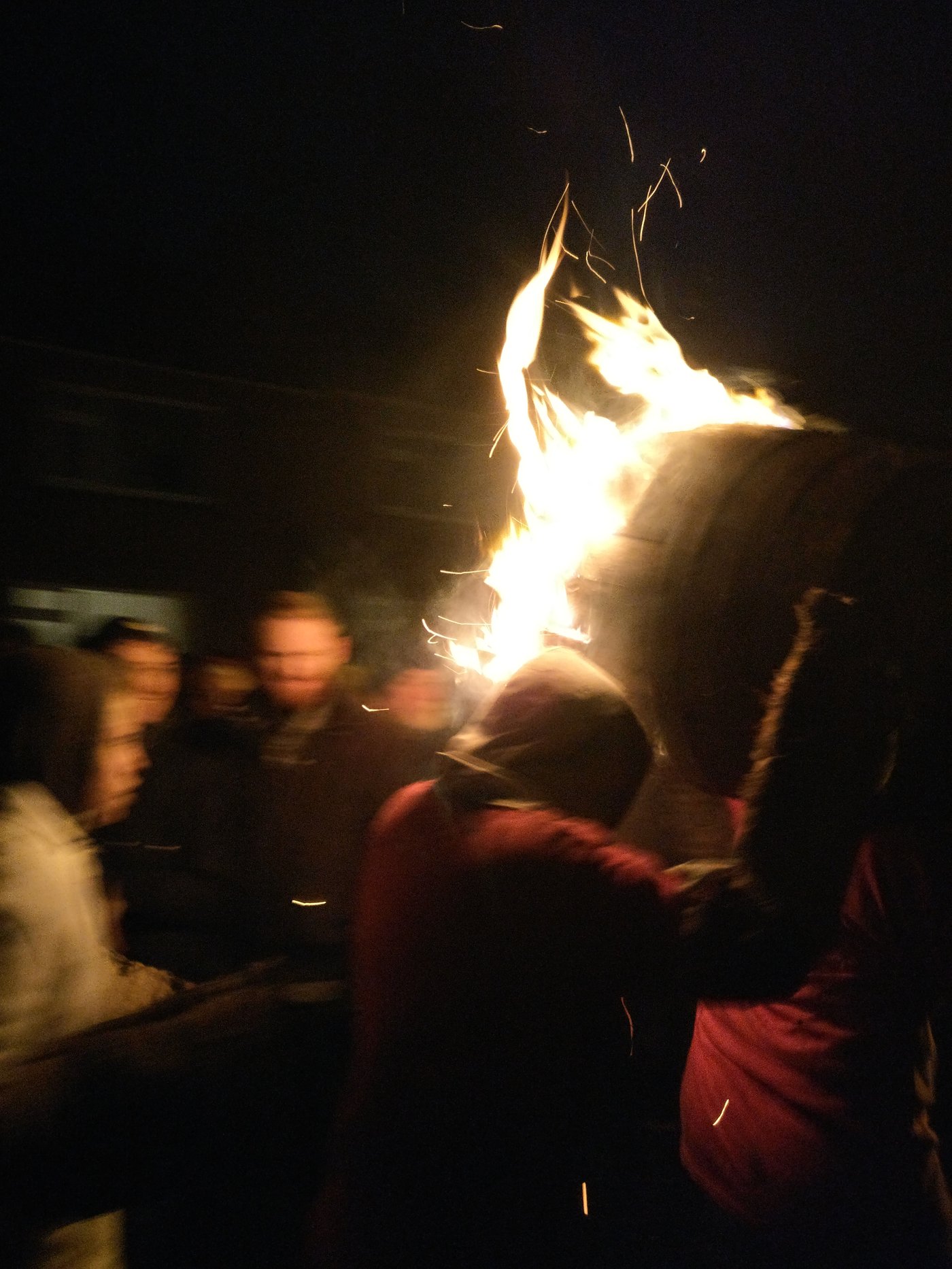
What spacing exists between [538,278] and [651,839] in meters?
1.67

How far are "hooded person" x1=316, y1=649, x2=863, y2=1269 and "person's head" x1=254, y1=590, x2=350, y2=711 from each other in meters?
1.82

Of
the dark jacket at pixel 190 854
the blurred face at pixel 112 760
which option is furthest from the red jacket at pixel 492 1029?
the dark jacket at pixel 190 854

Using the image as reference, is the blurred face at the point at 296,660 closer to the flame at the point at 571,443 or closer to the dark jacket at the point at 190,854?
the dark jacket at the point at 190,854

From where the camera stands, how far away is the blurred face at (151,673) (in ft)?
14.6

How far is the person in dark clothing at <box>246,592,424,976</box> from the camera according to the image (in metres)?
3.24

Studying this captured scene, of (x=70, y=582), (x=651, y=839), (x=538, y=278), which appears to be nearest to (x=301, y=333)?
(x=70, y=582)

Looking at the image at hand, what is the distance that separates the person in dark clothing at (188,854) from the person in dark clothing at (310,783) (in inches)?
3.8

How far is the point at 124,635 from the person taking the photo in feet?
14.8

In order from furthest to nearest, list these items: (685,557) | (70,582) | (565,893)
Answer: (70,582)
(685,557)
(565,893)

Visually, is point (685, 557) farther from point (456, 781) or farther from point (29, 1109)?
point (29, 1109)

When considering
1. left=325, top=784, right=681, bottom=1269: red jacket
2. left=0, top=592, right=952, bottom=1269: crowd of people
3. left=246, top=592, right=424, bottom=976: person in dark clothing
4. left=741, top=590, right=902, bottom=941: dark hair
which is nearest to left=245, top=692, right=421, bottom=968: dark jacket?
left=246, top=592, right=424, bottom=976: person in dark clothing

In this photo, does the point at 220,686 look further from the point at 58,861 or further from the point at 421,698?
the point at 58,861

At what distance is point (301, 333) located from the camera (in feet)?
53.0

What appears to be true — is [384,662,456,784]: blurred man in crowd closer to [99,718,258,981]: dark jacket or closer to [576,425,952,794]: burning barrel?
[99,718,258,981]: dark jacket
